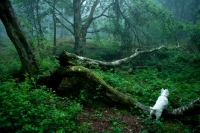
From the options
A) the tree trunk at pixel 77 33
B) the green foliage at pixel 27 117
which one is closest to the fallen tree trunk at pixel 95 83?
the green foliage at pixel 27 117

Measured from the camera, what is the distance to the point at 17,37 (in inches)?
267

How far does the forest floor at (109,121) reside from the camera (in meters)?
4.32

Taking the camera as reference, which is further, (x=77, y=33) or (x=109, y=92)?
(x=77, y=33)

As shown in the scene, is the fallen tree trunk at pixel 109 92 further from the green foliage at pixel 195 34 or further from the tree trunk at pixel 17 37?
the green foliage at pixel 195 34

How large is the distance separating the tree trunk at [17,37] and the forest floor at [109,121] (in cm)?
318

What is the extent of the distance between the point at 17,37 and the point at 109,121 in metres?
5.15

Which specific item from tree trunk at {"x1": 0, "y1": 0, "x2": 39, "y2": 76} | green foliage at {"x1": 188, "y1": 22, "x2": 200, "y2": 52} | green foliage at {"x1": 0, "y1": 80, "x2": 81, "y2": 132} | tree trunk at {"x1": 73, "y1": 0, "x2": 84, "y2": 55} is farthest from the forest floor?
green foliage at {"x1": 188, "y1": 22, "x2": 200, "y2": 52}

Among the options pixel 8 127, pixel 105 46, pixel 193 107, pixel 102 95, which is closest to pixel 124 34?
pixel 105 46

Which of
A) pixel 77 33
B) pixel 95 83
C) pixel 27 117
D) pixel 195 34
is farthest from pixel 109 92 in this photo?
pixel 195 34

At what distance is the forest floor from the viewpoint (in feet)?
14.2

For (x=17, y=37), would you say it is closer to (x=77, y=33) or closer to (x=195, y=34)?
(x=77, y=33)

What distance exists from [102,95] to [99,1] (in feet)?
38.2

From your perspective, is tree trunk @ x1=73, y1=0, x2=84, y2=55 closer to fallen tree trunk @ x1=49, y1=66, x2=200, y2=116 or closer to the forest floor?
fallen tree trunk @ x1=49, y1=66, x2=200, y2=116

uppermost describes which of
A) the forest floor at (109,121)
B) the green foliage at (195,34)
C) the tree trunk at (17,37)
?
the green foliage at (195,34)
